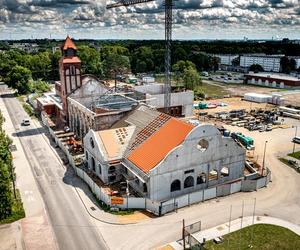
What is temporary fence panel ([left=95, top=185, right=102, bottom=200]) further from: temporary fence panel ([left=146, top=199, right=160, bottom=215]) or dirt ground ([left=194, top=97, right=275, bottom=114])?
dirt ground ([left=194, top=97, right=275, bottom=114])

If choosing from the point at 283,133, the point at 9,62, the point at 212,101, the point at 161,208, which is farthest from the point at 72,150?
the point at 9,62

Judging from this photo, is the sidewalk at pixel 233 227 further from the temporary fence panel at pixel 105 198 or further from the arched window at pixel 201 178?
the temporary fence panel at pixel 105 198

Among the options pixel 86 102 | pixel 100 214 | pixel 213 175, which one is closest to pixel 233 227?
pixel 213 175

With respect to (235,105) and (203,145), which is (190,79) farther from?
(203,145)

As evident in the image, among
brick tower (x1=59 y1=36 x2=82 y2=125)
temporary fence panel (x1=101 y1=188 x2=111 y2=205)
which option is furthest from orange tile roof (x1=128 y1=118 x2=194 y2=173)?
brick tower (x1=59 y1=36 x2=82 y2=125)

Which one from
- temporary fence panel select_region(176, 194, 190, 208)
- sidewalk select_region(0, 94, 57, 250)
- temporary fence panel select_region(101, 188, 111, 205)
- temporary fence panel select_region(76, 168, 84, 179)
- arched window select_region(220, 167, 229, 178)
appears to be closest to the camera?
sidewalk select_region(0, 94, 57, 250)

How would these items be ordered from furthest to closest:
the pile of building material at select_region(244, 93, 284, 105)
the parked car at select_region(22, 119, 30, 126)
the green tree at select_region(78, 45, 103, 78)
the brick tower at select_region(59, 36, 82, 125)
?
the green tree at select_region(78, 45, 103, 78) < the pile of building material at select_region(244, 93, 284, 105) < the parked car at select_region(22, 119, 30, 126) < the brick tower at select_region(59, 36, 82, 125)
